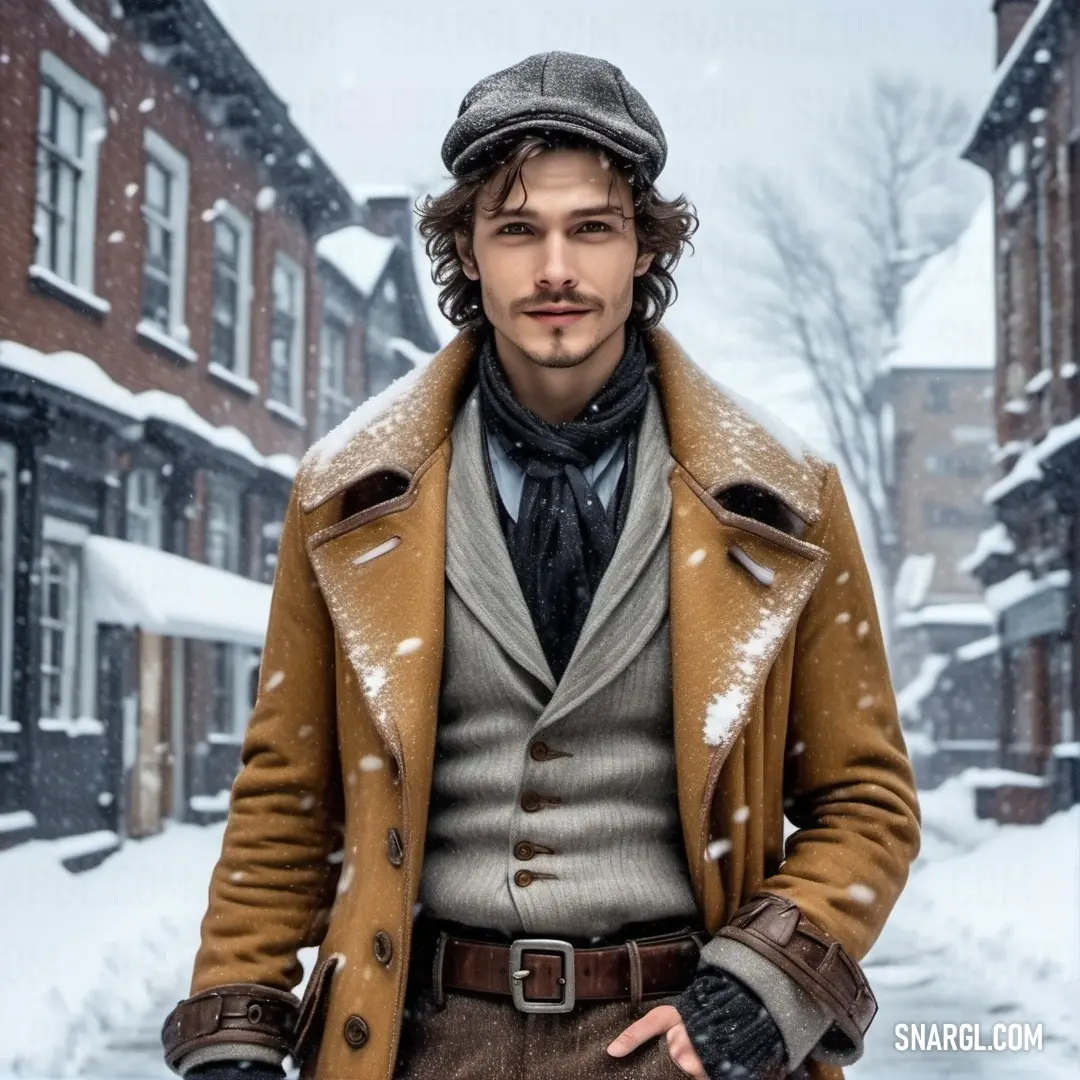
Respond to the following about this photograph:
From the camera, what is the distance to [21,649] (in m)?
11.0

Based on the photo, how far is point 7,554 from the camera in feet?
35.8

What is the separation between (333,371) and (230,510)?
4.70 meters

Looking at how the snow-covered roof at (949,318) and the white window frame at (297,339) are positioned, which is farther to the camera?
the snow-covered roof at (949,318)

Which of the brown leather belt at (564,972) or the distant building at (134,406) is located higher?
the distant building at (134,406)

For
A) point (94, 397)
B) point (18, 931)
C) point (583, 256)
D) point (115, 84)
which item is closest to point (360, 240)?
point (115, 84)

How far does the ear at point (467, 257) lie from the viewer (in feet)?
8.13

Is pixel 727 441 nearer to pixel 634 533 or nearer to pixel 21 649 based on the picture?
pixel 634 533

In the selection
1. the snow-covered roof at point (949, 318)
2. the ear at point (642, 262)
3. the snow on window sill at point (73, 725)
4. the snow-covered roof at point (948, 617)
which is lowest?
the snow on window sill at point (73, 725)

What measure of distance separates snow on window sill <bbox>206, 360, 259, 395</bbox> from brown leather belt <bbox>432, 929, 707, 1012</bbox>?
43.9 feet

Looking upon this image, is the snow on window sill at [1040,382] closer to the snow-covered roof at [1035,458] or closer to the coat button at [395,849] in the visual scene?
the snow-covered roof at [1035,458]

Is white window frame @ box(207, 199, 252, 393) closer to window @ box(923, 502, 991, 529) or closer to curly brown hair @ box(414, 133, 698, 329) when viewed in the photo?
curly brown hair @ box(414, 133, 698, 329)

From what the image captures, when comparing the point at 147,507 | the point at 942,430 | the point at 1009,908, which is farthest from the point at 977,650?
the point at 942,430

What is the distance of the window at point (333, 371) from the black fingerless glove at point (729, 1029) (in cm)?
1781

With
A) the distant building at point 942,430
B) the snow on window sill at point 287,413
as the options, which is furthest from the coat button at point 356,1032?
the distant building at point 942,430
